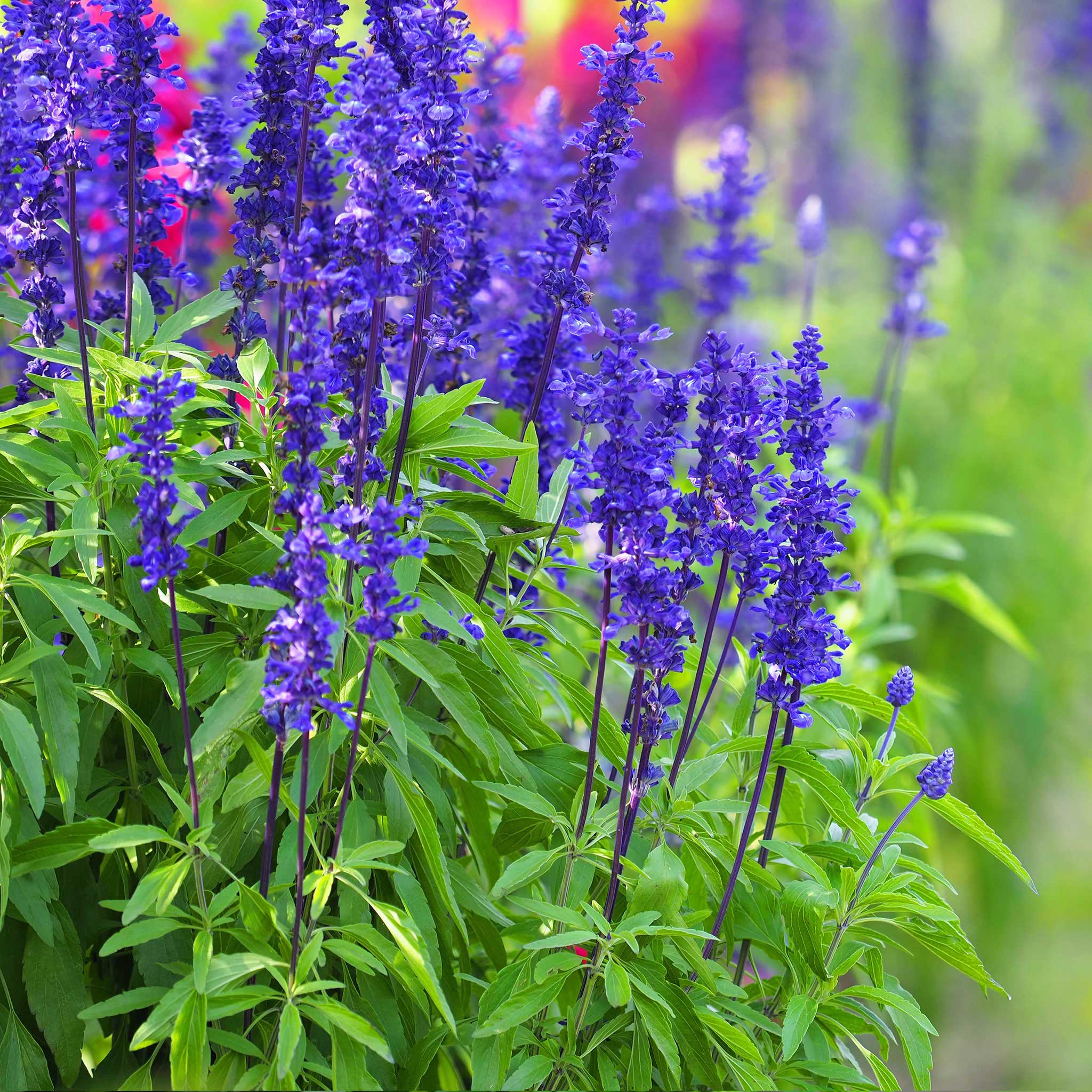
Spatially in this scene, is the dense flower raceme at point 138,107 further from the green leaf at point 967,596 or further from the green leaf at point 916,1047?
the green leaf at point 967,596

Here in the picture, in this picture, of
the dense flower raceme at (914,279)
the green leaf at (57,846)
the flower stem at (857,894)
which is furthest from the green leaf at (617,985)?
the dense flower raceme at (914,279)

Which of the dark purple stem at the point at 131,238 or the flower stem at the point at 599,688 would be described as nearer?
the flower stem at the point at 599,688

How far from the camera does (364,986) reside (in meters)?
1.16

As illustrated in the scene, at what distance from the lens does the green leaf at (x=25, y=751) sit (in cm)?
96

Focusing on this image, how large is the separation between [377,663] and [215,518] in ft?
0.67

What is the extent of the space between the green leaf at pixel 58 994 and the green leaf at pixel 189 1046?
21 cm

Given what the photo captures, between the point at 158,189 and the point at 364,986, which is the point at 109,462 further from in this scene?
the point at 364,986

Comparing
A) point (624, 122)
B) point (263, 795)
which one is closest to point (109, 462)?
point (263, 795)

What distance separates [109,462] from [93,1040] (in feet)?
2.29

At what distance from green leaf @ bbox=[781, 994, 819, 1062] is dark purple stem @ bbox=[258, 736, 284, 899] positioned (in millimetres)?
485

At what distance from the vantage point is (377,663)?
1.08 m

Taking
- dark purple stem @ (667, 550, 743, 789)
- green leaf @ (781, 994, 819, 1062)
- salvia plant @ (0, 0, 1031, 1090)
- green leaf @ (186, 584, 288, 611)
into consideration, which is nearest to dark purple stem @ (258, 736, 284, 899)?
salvia plant @ (0, 0, 1031, 1090)

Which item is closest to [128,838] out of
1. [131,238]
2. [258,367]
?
[258,367]

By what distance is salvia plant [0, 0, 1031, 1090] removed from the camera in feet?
3.21
